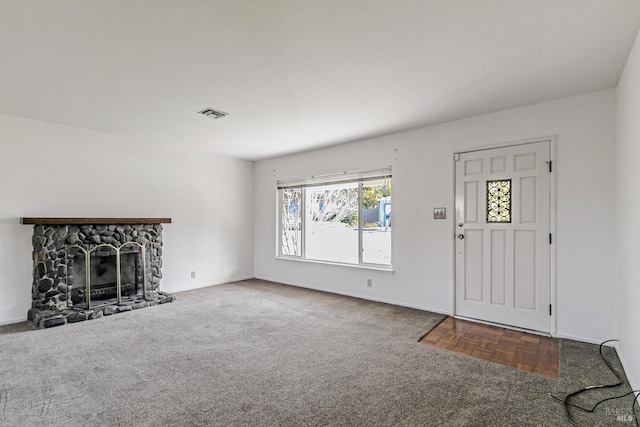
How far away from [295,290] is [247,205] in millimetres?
2140

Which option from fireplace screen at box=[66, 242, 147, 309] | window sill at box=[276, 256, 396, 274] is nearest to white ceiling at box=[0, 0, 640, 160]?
fireplace screen at box=[66, 242, 147, 309]

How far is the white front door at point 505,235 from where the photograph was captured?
11.1 ft

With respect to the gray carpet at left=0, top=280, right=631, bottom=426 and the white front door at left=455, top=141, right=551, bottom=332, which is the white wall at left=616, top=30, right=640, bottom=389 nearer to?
the gray carpet at left=0, top=280, right=631, bottom=426

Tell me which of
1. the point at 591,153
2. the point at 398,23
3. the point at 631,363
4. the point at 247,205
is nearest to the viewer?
the point at 398,23

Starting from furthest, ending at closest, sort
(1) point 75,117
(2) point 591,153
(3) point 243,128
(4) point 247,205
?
(4) point 247,205
(3) point 243,128
(1) point 75,117
(2) point 591,153

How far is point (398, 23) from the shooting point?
81.2 inches

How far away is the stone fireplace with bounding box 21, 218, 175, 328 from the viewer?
3850mm

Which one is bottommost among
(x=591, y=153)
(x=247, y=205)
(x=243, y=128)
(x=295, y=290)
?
(x=295, y=290)

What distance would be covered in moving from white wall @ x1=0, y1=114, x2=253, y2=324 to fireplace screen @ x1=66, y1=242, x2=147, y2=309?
17.1 inches

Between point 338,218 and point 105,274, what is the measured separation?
3641mm

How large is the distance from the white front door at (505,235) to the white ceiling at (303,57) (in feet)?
2.10

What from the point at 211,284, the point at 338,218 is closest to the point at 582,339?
the point at 338,218

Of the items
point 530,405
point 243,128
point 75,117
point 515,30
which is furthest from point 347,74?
point 75,117

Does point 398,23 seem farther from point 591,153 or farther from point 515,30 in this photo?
point 591,153
